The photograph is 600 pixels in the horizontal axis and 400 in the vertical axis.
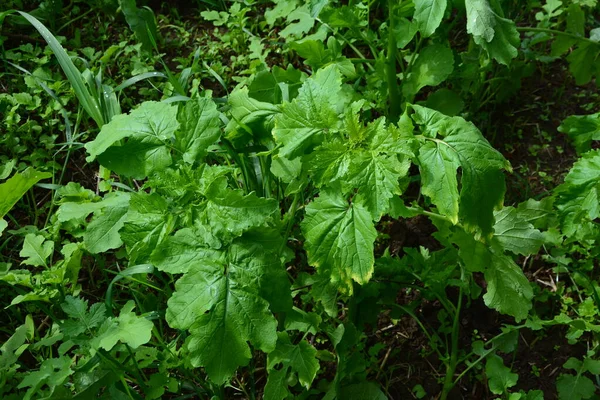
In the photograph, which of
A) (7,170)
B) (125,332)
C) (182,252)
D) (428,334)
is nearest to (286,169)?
(182,252)

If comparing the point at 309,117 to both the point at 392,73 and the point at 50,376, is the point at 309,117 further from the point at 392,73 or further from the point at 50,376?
the point at 50,376

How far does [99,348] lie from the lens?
185 cm

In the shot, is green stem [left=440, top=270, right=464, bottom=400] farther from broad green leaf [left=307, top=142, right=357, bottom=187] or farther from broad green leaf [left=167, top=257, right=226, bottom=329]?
broad green leaf [left=167, top=257, right=226, bottom=329]

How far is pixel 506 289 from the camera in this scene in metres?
1.93

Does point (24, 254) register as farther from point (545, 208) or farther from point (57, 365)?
point (545, 208)

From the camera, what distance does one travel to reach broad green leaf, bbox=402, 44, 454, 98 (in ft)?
7.60

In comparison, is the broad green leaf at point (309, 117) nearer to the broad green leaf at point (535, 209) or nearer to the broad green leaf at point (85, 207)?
the broad green leaf at point (85, 207)

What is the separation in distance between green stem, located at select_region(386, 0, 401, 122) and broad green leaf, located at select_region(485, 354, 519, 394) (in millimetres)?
1087

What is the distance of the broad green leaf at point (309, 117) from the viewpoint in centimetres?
173

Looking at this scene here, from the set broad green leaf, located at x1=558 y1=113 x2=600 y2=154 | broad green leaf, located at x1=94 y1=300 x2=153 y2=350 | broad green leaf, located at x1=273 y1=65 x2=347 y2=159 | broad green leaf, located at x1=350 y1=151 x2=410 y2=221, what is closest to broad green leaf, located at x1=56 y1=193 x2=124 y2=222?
broad green leaf, located at x1=94 y1=300 x2=153 y2=350

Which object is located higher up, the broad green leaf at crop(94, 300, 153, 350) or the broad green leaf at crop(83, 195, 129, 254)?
the broad green leaf at crop(83, 195, 129, 254)

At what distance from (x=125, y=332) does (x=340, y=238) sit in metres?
0.69

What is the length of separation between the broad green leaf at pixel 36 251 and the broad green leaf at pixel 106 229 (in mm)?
339

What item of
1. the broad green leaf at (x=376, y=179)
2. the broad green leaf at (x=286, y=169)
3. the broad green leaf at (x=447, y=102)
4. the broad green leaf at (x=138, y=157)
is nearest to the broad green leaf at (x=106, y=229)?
the broad green leaf at (x=138, y=157)
